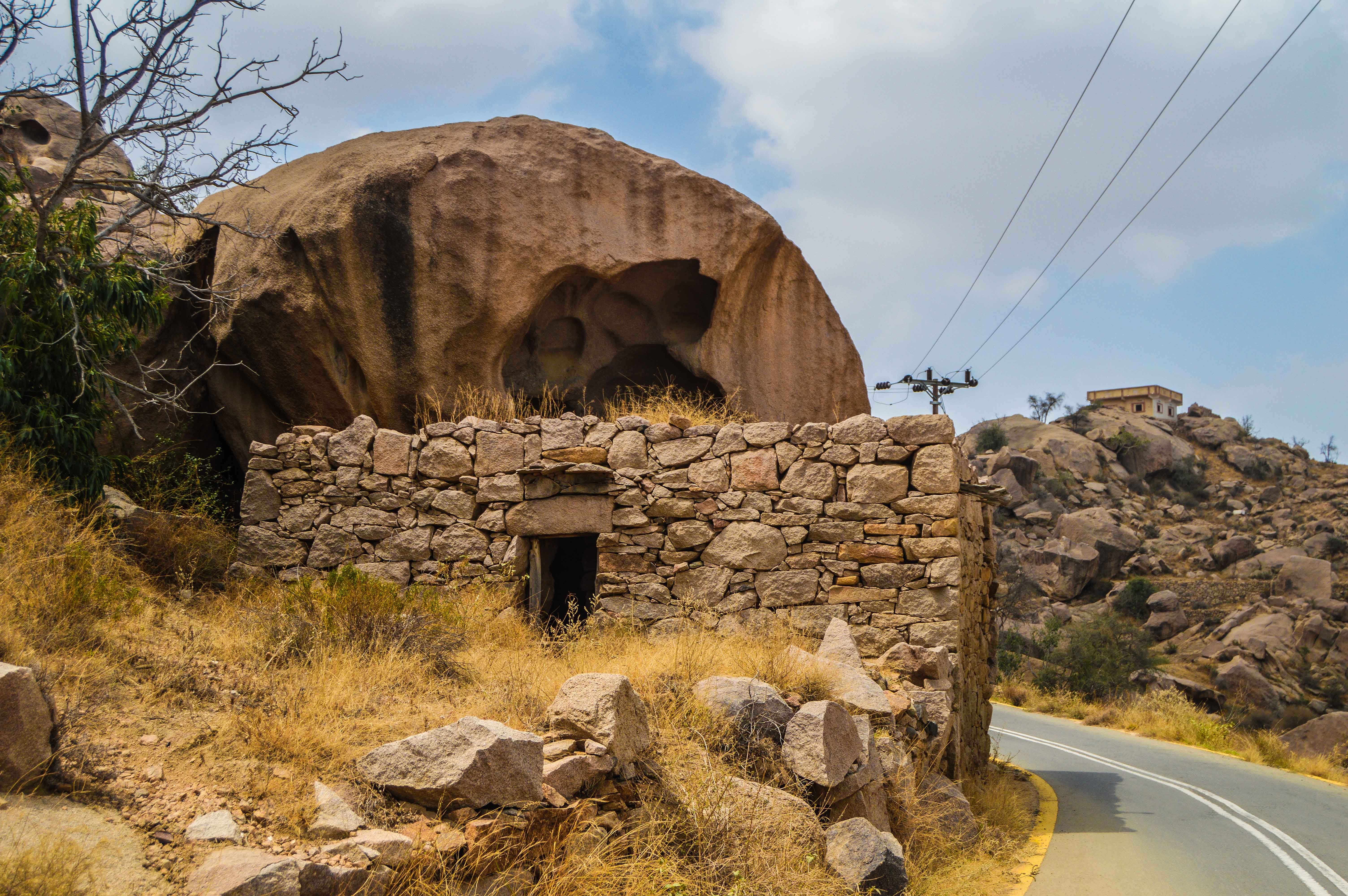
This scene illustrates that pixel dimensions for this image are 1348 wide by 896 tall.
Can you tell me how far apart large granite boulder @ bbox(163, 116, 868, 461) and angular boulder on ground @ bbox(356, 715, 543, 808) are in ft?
23.1

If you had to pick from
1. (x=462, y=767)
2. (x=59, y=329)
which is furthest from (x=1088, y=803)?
(x=59, y=329)

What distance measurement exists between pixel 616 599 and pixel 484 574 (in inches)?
52.3

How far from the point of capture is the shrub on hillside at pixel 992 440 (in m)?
43.8

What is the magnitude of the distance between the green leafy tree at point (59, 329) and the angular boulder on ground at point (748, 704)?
19.7 ft

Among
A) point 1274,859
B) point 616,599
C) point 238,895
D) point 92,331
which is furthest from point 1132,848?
point 92,331

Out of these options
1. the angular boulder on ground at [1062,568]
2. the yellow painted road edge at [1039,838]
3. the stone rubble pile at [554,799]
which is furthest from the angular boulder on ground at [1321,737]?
the stone rubble pile at [554,799]

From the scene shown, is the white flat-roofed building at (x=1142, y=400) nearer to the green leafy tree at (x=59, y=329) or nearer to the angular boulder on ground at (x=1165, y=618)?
the angular boulder on ground at (x=1165, y=618)

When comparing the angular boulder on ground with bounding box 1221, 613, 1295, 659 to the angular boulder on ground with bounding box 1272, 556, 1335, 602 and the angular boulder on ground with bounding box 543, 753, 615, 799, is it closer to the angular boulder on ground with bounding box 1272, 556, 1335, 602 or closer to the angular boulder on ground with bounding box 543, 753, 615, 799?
the angular boulder on ground with bounding box 1272, 556, 1335, 602

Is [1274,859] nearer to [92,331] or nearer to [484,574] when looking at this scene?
[484,574]

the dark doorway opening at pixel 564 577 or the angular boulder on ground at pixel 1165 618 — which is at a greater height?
the dark doorway opening at pixel 564 577

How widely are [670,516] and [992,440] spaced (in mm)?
39409

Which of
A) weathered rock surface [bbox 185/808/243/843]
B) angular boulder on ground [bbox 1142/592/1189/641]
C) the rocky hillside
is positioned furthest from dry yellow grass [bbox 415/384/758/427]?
angular boulder on ground [bbox 1142/592/1189/641]

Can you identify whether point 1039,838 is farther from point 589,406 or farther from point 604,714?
point 589,406

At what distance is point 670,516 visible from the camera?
846cm
